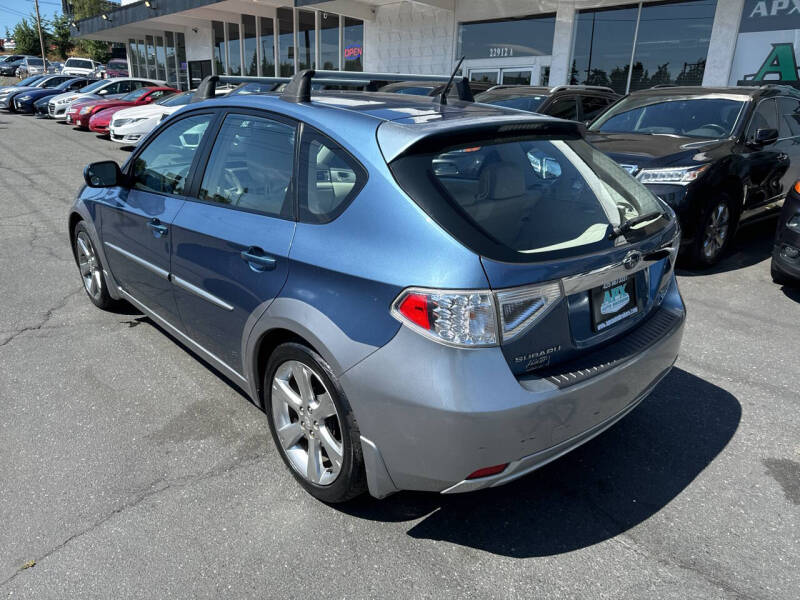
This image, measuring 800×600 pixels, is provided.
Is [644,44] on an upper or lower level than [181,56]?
lower

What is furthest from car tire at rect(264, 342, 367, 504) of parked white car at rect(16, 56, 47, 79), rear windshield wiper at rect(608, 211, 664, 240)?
parked white car at rect(16, 56, 47, 79)

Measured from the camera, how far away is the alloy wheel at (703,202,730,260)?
5777mm

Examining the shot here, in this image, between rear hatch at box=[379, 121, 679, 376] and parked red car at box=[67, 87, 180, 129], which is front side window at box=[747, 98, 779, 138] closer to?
rear hatch at box=[379, 121, 679, 376]

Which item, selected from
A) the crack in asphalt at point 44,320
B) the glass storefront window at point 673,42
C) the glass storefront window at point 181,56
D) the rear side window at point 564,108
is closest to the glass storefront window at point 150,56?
the glass storefront window at point 181,56

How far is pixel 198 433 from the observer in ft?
10.4

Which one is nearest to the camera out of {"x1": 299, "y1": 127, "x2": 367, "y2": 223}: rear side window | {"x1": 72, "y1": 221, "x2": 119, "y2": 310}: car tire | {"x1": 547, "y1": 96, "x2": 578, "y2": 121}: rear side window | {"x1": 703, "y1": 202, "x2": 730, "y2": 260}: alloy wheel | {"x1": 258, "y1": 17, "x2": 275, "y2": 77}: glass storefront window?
{"x1": 299, "y1": 127, "x2": 367, "y2": 223}: rear side window

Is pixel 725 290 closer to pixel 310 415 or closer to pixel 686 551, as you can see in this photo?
pixel 686 551

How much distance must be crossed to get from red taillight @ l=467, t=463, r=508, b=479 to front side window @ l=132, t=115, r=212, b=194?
2.24 m

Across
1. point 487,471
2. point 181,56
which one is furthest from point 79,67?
point 487,471

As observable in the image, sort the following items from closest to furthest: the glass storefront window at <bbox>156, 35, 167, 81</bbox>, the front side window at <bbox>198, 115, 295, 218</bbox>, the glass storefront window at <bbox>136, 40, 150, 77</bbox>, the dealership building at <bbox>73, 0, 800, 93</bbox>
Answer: the front side window at <bbox>198, 115, 295, 218</bbox>, the dealership building at <bbox>73, 0, 800, 93</bbox>, the glass storefront window at <bbox>156, 35, 167, 81</bbox>, the glass storefront window at <bbox>136, 40, 150, 77</bbox>

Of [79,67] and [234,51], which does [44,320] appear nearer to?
[234,51]

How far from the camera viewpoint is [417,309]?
203 centimetres

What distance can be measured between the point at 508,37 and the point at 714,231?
13253 mm

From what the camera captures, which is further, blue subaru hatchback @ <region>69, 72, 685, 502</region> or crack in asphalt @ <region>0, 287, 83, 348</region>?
crack in asphalt @ <region>0, 287, 83, 348</region>
